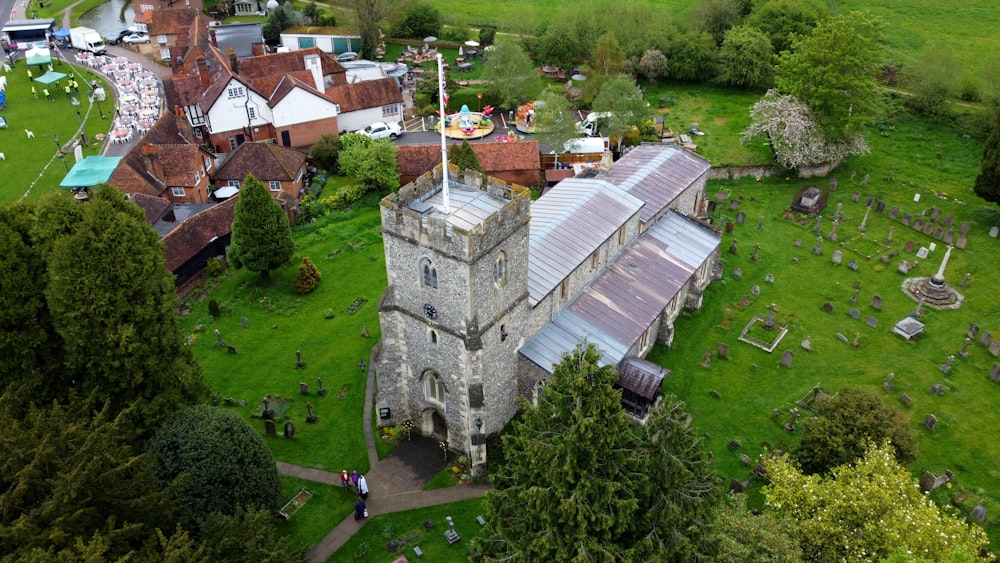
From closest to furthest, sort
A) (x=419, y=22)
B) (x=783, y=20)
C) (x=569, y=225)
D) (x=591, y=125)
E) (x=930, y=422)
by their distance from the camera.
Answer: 1. (x=930, y=422)
2. (x=569, y=225)
3. (x=591, y=125)
4. (x=783, y=20)
5. (x=419, y=22)

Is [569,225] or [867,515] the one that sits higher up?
[569,225]

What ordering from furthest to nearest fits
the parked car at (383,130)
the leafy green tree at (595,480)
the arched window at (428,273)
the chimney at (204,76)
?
1. the chimney at (204,76)
2. the parked car at (383,130)
3. the arched window at (428,273)
4. the leafy green tree at (595,480)

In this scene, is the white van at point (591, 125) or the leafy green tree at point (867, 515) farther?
the white van at point (591, 125)

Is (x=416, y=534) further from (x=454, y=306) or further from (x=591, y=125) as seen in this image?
(x=591, y=125)

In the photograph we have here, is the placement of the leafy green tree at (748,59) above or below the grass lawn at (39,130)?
above

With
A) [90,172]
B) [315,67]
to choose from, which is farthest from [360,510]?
[315,67]

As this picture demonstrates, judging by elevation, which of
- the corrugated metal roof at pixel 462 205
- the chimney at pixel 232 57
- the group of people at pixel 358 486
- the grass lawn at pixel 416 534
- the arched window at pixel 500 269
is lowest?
the grass lawn at pixel 416 534

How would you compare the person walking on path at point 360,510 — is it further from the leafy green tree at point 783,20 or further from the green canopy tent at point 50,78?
the green canopy tent at point 50,78

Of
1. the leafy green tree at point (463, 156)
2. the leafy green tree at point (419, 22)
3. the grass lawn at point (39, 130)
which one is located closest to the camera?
the leafy green tree at point (463, 156)

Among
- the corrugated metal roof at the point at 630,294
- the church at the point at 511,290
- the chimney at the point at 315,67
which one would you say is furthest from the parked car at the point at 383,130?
the corrugated metal roof at the point at 630,294
